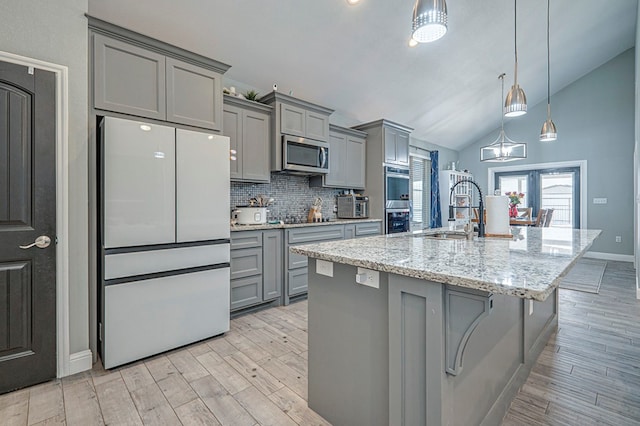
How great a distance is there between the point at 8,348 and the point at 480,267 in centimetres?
271

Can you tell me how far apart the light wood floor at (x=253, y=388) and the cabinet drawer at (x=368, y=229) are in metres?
1.98

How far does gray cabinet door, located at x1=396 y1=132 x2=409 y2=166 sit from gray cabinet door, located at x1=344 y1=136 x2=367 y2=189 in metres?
0.59

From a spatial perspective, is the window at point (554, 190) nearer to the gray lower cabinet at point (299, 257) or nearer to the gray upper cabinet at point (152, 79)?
the gray lower cabinet at point (299, 257)

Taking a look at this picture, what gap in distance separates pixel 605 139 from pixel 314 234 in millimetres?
6905

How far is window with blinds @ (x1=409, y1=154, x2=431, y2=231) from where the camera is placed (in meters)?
6.46

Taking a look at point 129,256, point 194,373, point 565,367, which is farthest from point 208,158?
point 565,367

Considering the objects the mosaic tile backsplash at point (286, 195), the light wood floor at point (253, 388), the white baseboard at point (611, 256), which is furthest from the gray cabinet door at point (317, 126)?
the white baseboard at point (611, 256)

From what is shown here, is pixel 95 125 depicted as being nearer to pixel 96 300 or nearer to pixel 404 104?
pixel 96 300

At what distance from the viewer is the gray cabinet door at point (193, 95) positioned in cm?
248

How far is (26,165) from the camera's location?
6.17ft

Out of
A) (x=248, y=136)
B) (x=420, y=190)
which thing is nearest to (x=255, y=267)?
(x=248, y=136)

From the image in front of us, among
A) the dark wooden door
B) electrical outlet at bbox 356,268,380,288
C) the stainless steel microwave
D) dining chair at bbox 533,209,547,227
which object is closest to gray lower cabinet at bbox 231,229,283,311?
the stainless steel microwave

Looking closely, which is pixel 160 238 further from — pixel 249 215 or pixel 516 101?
pixel 516 101

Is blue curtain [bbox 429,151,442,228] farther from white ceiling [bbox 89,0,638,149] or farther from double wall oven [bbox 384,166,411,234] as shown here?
double wall oven [bbox 384,166,411,234]
